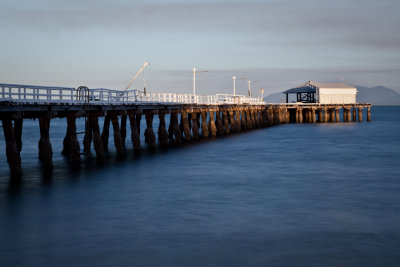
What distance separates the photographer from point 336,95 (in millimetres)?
102750

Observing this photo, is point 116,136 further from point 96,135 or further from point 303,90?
point 303,90

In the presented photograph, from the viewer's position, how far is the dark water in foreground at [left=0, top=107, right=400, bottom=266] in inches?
575

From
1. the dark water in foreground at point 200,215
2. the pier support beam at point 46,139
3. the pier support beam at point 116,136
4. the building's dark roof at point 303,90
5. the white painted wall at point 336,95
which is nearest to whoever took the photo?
the dark water in foreground at point 200,215

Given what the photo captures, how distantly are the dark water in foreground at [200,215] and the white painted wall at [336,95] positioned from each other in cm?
6857

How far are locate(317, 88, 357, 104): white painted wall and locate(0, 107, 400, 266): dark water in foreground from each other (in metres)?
68.6

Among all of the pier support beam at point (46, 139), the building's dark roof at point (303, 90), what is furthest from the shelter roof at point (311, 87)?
the pier support beam at point (46, 139)

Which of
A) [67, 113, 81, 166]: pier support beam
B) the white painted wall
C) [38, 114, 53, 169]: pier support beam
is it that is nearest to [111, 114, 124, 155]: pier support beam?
[67, 113, 81, 166]: pier support beam

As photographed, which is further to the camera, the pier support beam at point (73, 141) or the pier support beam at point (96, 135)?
the pier support beam at point (96, 135)

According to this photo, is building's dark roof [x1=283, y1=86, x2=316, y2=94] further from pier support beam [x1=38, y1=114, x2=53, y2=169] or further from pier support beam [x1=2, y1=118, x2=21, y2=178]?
pier support beam [x1=2, y1=118, x2=21, y2=178]

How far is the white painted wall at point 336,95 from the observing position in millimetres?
101250

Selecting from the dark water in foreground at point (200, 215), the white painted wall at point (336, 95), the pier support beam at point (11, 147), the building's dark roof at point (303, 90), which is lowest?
the dark water in foreground at point (200, 215)

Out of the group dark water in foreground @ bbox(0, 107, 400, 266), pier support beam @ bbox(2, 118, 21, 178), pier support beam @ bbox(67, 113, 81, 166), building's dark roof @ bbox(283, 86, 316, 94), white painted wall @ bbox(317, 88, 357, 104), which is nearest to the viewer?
dark water in foreground @ bbox(0, 107, 400, 266)

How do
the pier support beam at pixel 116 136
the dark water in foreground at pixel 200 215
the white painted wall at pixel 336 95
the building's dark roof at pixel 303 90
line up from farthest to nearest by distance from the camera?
the building's dark roof at pixel 303 90 < the white painted wall at pixel 336 95 < the pier support beam at pixel 116 136 < the dark water in foreground at pixel 200 215

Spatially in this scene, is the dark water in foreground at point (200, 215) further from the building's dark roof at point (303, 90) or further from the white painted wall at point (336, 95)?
the building's dark roof at point (303, 90)
